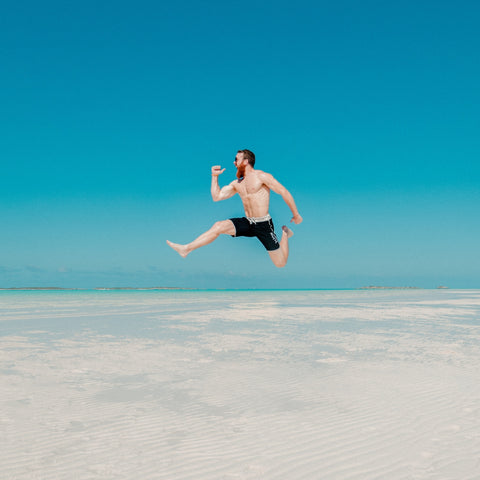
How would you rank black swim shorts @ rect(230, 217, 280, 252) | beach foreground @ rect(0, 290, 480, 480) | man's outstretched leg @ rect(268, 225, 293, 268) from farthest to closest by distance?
1. man's outstretched leg @ rect(268, 225, 293, 268)
2. black swim shorts @ rect(230, 217, 280, 252)
3. beach foreground @ rect(0, 290, 480, 480)

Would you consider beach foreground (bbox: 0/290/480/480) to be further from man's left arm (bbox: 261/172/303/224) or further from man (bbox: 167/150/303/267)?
man's left arm (bbox: 261/172/303/224)

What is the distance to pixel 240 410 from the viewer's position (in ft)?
14.3

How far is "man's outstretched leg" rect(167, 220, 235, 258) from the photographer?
5.51 metres

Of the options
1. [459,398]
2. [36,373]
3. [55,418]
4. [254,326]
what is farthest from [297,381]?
[254,326]

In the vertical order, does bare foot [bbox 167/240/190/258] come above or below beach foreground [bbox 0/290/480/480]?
above

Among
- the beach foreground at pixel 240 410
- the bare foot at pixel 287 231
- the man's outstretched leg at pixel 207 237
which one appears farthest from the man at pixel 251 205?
the beach foreground at pixel 240 410

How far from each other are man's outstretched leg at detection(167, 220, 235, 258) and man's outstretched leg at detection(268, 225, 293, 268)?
0.62 m

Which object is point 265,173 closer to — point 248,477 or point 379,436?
point 379,436

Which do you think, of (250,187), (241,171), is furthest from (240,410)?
(241,171)

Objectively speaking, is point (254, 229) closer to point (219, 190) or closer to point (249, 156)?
point (219, 190)

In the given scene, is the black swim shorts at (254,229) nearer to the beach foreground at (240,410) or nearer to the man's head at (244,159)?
the man's head at (244,159)

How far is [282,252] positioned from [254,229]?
0.53 metres

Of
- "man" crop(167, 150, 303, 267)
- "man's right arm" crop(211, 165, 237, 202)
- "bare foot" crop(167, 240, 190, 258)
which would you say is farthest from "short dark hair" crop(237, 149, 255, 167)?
"bare foot" crop(167, 240, 190, 258)

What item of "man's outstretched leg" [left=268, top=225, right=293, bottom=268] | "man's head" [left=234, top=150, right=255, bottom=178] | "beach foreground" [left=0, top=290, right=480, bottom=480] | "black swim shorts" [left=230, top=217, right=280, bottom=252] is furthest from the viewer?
Result: "man's outstretched leg" [left=268, top=225, right=293, bottom=268]
